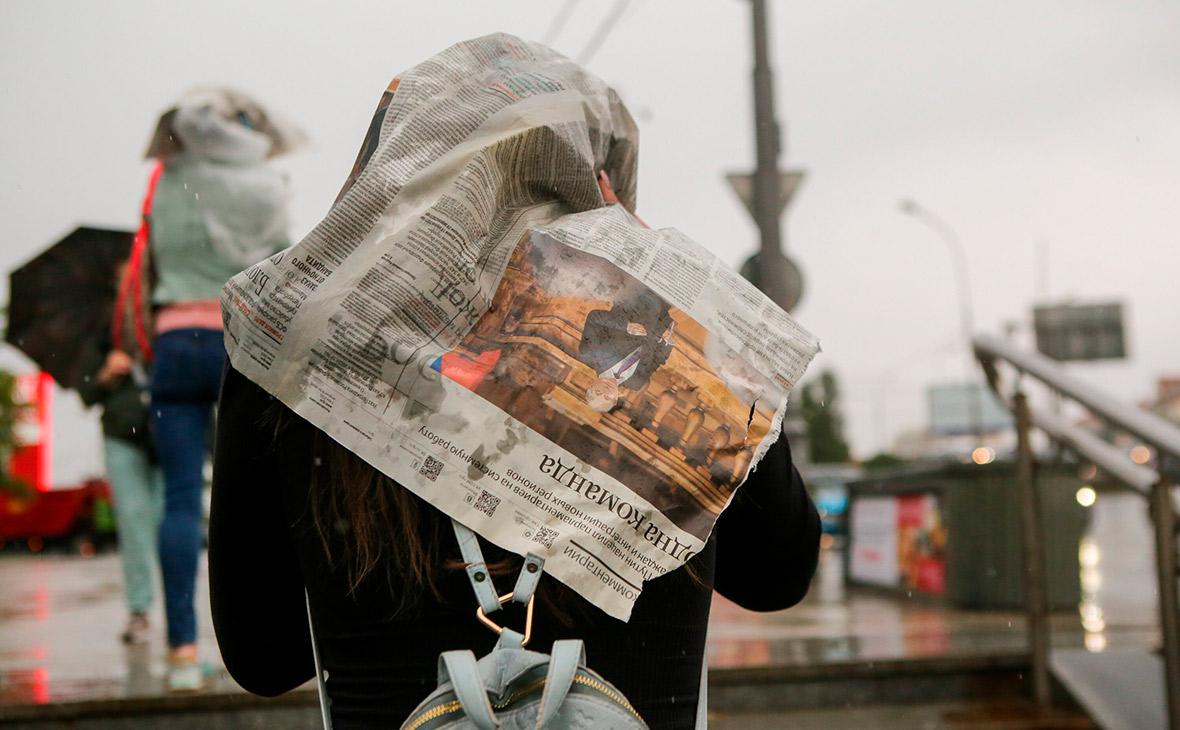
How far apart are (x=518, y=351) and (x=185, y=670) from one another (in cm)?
284

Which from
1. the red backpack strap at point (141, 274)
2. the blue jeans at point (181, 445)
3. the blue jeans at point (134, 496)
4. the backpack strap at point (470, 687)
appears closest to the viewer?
the backpack strap at point (470, 687)

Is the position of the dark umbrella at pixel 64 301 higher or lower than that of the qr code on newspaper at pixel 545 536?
lower

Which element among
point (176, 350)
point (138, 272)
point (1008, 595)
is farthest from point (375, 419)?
point (1008, 595)

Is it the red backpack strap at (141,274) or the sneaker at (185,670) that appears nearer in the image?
the sneaker at (185,670)

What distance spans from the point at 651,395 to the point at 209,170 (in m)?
3.01

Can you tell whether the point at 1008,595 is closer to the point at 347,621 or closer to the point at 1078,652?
the point at 1078,652

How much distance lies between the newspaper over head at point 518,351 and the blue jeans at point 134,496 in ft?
11.6

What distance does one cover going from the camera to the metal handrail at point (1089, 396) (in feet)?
10.7

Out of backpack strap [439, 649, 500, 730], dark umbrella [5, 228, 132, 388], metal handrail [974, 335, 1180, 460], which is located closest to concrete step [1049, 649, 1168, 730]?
metal handrail [974, 335, 1180, 460]

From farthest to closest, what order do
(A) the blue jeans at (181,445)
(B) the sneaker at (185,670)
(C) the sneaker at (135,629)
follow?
(C) the sneaker at (135,629) < (A) the blue jeans at (181,445) < (B) the sneaker at (185,670)

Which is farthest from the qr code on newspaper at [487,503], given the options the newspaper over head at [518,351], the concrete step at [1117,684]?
the concrete step at [1117,684]

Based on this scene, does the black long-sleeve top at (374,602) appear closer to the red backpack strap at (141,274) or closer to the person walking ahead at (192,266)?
the person walking ahead at (192,266)

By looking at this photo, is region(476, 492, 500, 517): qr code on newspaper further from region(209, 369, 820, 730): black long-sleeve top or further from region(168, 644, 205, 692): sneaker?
region(168, 644, 205, 692): sneaker

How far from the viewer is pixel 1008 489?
7031 millimetres
